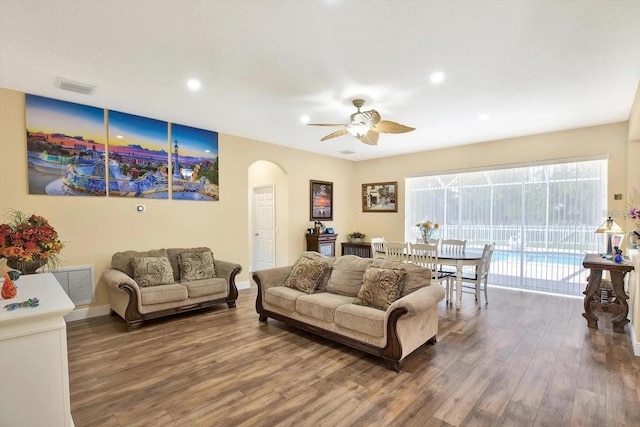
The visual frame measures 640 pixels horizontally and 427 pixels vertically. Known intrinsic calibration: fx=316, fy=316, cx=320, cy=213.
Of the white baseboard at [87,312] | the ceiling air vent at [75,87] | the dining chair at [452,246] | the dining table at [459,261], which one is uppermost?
the ceiling air vent at [75,87]

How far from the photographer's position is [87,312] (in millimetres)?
4301

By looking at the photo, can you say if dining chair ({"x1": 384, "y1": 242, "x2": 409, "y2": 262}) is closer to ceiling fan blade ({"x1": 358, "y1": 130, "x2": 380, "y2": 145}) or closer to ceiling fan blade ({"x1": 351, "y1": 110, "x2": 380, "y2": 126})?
ceiling fan blade ({"x1": 358, "y1": 130, "x2": 380, "y2": 145})

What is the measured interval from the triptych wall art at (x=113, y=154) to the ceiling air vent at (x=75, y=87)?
1.93 feet

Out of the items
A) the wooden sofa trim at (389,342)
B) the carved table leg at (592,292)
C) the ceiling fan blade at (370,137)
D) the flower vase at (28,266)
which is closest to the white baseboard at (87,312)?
the flower vase at (28,266)

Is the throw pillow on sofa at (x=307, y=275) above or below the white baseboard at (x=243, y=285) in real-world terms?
above

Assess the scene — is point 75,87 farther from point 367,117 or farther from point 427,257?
point 427,257

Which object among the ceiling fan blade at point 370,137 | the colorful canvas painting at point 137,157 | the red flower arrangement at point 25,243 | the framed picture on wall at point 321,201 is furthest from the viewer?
the framed picture on wall at point 321,201

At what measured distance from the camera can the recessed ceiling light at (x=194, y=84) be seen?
11.4ft

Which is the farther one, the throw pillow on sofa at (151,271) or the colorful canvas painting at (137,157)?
the colorful canvas painting at (137,157)

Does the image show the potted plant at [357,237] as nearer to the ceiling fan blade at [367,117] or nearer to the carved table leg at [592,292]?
the ceiling fan blade at [367,117]

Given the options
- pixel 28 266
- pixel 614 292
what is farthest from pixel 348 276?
pixel 28 266

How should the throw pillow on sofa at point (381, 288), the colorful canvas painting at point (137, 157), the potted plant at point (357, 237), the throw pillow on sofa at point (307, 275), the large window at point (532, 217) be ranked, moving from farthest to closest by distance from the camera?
the potted plant at point (357, 237) < the large window at point (532, 217) < the colorful canvas painting at point (137, 157) < the throw pillow on sofa at point (307, 275) < the throw pillow on sofa at point (381, 288)

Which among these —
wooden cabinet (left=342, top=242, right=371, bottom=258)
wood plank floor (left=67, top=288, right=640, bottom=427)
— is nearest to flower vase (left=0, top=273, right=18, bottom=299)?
wood plank floor (left=67, top=288, right=640, bottom=427)

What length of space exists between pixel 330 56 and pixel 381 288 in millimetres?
2314
